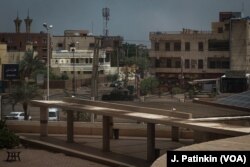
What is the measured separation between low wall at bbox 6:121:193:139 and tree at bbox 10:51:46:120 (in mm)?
7756

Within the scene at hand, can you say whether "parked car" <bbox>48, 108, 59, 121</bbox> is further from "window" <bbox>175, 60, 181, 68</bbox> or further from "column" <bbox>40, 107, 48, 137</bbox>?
"window" <bbox>175, 60, 181, 68</bbox>

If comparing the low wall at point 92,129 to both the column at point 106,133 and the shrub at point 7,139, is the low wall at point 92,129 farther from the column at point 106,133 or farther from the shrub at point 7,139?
the column at point 106,133

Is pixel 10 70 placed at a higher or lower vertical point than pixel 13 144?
higher

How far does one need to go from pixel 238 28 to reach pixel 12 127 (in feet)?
134

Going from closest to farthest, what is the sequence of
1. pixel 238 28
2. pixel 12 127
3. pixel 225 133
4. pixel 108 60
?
pixel 225 133 → pixel 12 127 → pixel 238 28 → pixel 108 60

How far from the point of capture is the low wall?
35.3 meters

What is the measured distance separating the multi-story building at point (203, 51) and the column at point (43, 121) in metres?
40.6

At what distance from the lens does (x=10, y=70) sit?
4447 centimetres

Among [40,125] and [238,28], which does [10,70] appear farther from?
[238,28]

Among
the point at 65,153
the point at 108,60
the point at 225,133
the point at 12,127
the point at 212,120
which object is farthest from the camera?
the point at 108,60

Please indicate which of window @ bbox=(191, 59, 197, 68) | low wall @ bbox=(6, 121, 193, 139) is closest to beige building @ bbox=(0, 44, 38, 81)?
window @ bbox=(191, 59, 197, 68)

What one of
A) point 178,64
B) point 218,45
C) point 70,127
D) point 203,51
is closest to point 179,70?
point 178,64

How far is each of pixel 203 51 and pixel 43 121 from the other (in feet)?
137

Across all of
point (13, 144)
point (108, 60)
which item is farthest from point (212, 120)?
point (108, 60)
